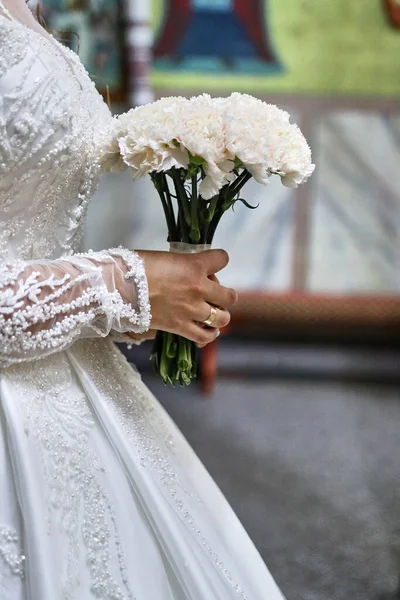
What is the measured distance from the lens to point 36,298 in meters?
0.72

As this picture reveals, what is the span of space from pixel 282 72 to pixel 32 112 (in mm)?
2717

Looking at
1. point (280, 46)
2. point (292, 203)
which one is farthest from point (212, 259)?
point (280, 46)

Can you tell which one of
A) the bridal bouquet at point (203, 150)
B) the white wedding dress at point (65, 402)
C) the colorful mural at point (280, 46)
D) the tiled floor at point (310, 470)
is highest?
the colorful mural at point (280, 46)

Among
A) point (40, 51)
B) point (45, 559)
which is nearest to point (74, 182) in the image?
point (40, 51)

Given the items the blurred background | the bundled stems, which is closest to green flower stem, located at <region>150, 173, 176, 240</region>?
the bundled stems

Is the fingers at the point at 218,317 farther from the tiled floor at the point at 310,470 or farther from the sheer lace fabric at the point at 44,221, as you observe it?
the tiled floor at the point at 310,470

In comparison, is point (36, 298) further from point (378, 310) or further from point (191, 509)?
point (378, 310)

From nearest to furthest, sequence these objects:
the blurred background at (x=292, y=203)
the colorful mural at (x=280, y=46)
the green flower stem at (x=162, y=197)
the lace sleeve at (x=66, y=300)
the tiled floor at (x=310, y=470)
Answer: the lace sleeve at (x=66, y=300) → the green flower stem at (x=162, y=197) → the tiled floor at (x=310, y=470) → the blurred background at (x=292, y=203) → the colorful mural at (x=280, y=46)

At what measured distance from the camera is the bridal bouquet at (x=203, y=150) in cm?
75

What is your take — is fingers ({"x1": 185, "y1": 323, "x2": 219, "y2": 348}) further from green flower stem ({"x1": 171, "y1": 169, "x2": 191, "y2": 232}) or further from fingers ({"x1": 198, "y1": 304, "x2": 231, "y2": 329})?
green flower stem ({"x1": 171, "y1": 169, "x2": 191, "y2": 232})

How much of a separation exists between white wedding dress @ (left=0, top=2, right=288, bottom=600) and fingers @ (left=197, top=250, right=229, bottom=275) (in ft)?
0.31

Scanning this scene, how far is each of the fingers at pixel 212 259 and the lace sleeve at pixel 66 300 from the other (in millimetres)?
90

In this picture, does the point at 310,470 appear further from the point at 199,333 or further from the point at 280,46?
the point at 280,46

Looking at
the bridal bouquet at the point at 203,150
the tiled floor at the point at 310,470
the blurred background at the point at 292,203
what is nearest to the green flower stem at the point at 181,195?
the bridal bouquet at the point at 203,150
